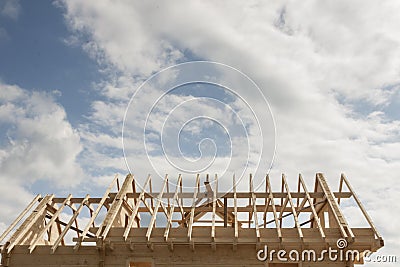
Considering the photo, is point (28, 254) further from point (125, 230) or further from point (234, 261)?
point (234, 261)

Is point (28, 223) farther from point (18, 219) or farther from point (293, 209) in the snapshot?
point (293, 209)

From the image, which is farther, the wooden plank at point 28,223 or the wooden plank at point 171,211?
the wooden plank at point 28,223

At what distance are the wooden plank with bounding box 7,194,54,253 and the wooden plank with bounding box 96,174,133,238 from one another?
2.82m

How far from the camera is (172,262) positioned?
51.4 feet

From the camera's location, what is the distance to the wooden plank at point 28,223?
1620cm

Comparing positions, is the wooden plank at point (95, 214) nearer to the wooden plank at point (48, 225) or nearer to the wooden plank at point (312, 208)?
the wooden plank at point (48, 225)

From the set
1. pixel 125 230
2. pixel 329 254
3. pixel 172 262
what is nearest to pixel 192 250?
pixel 172 262

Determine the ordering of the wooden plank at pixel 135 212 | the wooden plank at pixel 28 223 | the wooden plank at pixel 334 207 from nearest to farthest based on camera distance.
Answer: the wooden plank at pixel 334 207, the wooden plank at pixel 135 212, the wooden plank at pixel 28 223

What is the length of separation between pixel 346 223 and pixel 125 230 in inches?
291

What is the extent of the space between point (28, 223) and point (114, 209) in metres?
3.13

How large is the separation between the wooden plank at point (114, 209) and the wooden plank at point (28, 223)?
2815 millimetres

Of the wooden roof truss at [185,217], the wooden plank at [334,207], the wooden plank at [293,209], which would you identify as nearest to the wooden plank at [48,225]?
the wooden roof truss at [185,217]

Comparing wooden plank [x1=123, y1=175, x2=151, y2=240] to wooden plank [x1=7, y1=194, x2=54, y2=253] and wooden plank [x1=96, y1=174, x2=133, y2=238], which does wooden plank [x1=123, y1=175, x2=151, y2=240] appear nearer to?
wooden plank [x1=96, y1=174, x2=133, y2=238]

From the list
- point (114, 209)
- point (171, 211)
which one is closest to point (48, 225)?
point (114, 209)
